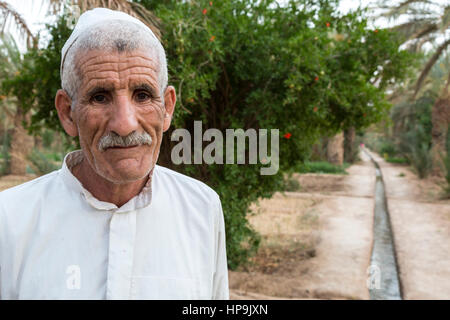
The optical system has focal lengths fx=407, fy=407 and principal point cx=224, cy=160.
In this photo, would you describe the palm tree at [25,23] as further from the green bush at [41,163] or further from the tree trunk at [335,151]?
the tree trunk at [335,151]

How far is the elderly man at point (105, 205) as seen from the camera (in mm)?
1171

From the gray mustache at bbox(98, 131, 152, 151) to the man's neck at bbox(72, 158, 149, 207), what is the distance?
0.49 feet

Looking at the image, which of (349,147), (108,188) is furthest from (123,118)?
(349,147)

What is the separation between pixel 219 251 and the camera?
146cm

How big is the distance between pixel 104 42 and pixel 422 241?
7.21m

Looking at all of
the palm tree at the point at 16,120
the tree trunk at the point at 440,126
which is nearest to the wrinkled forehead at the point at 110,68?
the palm tree at the point at 16,120

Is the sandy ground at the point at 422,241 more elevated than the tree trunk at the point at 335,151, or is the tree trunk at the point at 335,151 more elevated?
the tree trunk at the point at 335,151

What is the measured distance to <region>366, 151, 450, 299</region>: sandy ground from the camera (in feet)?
16.1

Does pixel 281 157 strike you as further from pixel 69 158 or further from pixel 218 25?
pixel 69 158

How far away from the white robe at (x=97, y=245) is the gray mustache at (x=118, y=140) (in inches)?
7.1

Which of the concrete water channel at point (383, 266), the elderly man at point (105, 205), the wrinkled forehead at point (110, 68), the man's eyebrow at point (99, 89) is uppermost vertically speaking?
the wrinkled forehead at point (110, 68)

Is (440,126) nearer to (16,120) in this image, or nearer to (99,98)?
(16,120)

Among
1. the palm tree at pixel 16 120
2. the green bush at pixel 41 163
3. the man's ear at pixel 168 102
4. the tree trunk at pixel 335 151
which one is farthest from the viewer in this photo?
the tree trunk at pixel 335 151

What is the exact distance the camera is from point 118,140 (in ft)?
3.90
